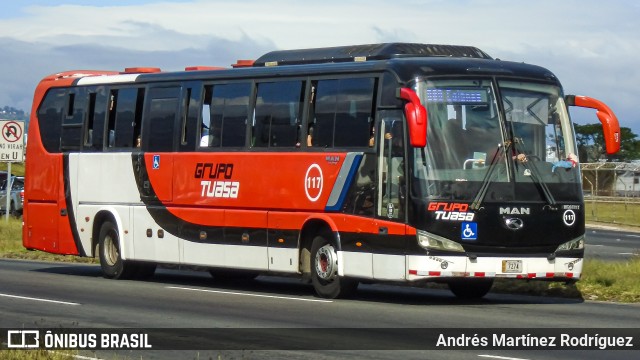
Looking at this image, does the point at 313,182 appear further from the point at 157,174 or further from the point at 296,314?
the point at 157,174

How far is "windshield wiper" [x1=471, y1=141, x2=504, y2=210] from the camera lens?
18.0 meters

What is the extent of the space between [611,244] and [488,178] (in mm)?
22853

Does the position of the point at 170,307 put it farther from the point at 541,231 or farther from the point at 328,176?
the point at 541,231

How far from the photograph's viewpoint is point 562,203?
1856 centimetres

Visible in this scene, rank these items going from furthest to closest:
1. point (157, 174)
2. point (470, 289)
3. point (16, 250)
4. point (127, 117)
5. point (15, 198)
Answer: point (15, 198) → point (16, 250) → point (127, 117) → point (157, 174) → point (470, 289)

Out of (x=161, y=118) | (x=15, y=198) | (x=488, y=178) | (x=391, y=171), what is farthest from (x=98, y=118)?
(x=15, y=198)

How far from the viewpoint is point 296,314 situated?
17000 mm

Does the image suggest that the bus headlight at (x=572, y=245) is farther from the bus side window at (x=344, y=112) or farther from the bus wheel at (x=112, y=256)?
the bus wheel at (x=112, y=256)

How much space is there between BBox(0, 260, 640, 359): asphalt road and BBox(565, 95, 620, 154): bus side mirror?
2172 millimetres

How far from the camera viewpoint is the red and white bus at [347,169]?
59.4 feet

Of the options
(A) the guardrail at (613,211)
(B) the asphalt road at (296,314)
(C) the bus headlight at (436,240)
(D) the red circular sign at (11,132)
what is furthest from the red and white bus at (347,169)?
(A) the guardrail at (613,211)

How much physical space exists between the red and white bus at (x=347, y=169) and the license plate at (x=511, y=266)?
0.01m

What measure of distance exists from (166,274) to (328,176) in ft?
26.2

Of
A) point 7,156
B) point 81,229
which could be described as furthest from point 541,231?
point 7,156
